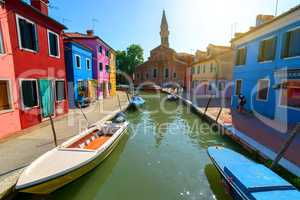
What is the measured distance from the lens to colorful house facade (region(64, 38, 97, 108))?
46.6ft

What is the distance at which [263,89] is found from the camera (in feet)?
36.6

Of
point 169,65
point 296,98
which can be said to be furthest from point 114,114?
point 169,65

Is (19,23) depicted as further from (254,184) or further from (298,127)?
(298,127)

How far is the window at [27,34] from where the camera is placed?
7785 mm

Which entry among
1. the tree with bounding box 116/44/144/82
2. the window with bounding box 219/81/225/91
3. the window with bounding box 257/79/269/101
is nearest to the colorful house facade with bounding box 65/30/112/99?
the window with bounding box 219/81/225/91

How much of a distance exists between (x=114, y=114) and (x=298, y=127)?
10.5 meters

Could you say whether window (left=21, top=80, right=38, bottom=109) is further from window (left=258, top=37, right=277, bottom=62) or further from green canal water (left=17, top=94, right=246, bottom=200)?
window (left=258, top=37, right=277, bottom=62)

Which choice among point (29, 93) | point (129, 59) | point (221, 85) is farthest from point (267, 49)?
point (129, 59)

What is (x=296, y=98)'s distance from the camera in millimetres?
9211

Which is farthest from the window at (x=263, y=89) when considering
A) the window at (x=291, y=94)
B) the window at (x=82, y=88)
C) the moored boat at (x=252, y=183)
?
the window at (x=82, y=88)

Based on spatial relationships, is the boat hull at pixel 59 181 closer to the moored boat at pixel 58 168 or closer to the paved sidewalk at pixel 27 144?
the moored boat at pixel 58 168

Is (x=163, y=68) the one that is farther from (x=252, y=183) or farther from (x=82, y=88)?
(x=252, y=183)

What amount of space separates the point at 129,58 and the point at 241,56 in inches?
1699

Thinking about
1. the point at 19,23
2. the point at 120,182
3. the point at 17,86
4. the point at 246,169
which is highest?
the point at 19,23
